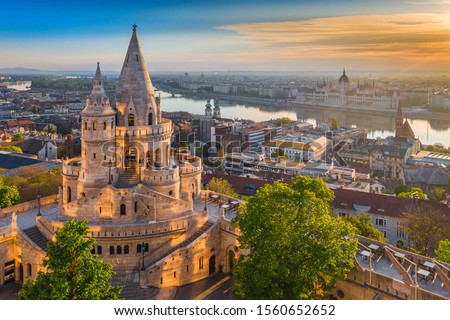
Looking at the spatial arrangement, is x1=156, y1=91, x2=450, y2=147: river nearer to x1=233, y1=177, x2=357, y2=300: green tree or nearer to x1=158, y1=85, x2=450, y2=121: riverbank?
x1=158, y1=85, x2=450, y2=121: riverbank

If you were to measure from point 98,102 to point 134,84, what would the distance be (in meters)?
1.36

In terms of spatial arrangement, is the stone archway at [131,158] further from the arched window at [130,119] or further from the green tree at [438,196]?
the green tree at [438,196]

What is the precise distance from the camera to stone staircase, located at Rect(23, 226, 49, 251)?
13203 mm

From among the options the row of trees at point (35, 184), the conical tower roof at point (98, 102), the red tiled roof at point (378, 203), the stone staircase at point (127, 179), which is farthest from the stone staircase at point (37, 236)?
the red tiled roof at point (378, 203)

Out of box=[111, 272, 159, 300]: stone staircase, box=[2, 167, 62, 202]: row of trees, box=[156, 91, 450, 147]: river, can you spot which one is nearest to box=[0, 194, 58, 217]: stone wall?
box=[2, 167, 62, 202]: row of trees

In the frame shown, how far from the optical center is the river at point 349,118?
60.4 m

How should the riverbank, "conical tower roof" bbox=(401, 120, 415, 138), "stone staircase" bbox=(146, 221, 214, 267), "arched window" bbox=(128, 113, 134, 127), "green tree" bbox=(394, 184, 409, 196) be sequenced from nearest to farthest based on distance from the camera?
"stone staircase" bbox=(146, 221, 214, 267)
"arched window" bbox=(128, 113, 134, 127)
"green tree" bbox=(394, 184, 409, 196)
"conical tower roof" bbox=(401, 120, 415, 138)
the riverbank

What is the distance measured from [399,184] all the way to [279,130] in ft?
91.1

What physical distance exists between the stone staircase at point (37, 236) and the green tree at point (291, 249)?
20.2ft

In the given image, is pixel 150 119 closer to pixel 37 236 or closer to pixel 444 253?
pixel 37 236
